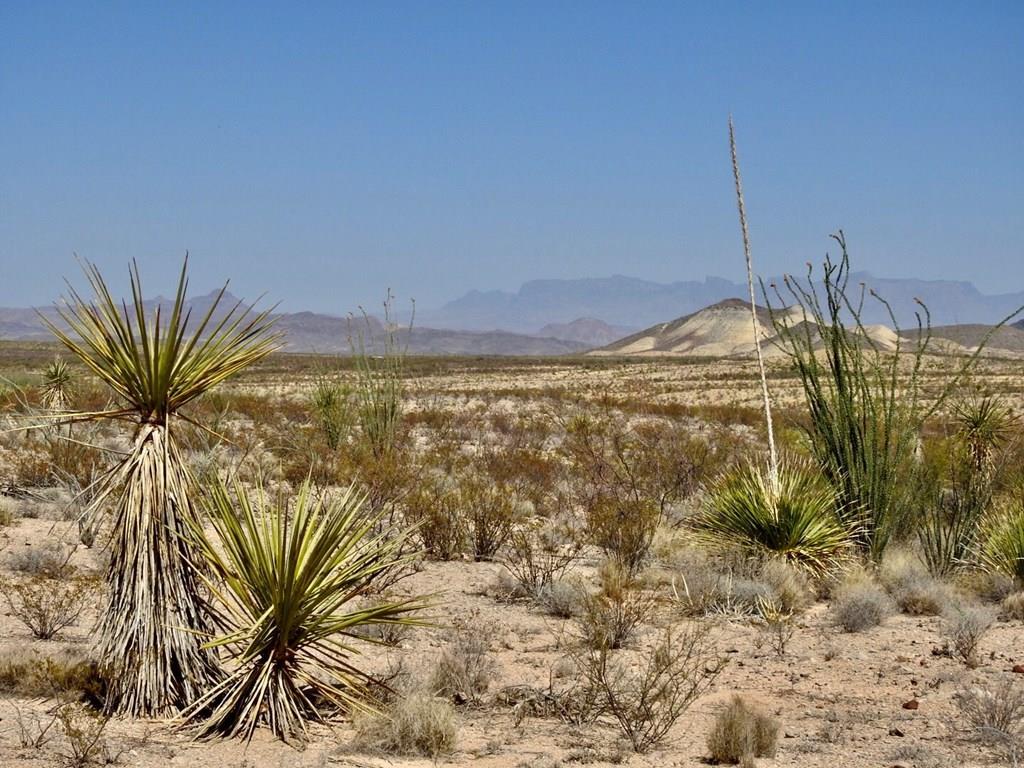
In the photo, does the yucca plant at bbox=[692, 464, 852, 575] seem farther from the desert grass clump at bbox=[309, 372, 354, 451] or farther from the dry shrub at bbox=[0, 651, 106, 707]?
the desert grass clump at bbox=[309, 372, 354, 451]

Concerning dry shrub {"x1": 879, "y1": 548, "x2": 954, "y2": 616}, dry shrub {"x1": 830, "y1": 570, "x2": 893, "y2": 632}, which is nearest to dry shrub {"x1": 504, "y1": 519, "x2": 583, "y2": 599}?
dry shrub {"x1": 830, "y1": 570, "x2": 893, "y2": 632}

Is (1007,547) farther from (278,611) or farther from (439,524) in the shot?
(278,611)

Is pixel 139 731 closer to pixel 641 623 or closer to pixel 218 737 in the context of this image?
pixel 218 737

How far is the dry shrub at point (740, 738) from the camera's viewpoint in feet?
18.5

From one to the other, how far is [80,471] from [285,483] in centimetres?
271

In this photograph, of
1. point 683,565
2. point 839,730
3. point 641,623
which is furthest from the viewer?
point 683,565

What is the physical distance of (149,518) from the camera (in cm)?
578

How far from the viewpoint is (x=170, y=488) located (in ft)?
19.2

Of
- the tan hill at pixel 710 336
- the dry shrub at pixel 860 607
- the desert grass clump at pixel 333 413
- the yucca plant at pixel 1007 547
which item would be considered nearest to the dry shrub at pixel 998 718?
the dry shrub at pixel 860 607

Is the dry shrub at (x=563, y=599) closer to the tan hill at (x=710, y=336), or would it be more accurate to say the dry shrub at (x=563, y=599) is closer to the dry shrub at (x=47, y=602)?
the dry shrub at (x=47, y=602)

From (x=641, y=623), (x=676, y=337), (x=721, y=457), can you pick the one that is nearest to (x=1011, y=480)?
(x=721, y=457)

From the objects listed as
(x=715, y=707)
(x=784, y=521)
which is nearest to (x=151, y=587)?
(x=715, y=707)

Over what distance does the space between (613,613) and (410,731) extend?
117 inches

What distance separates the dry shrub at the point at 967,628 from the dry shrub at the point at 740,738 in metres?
2.24
